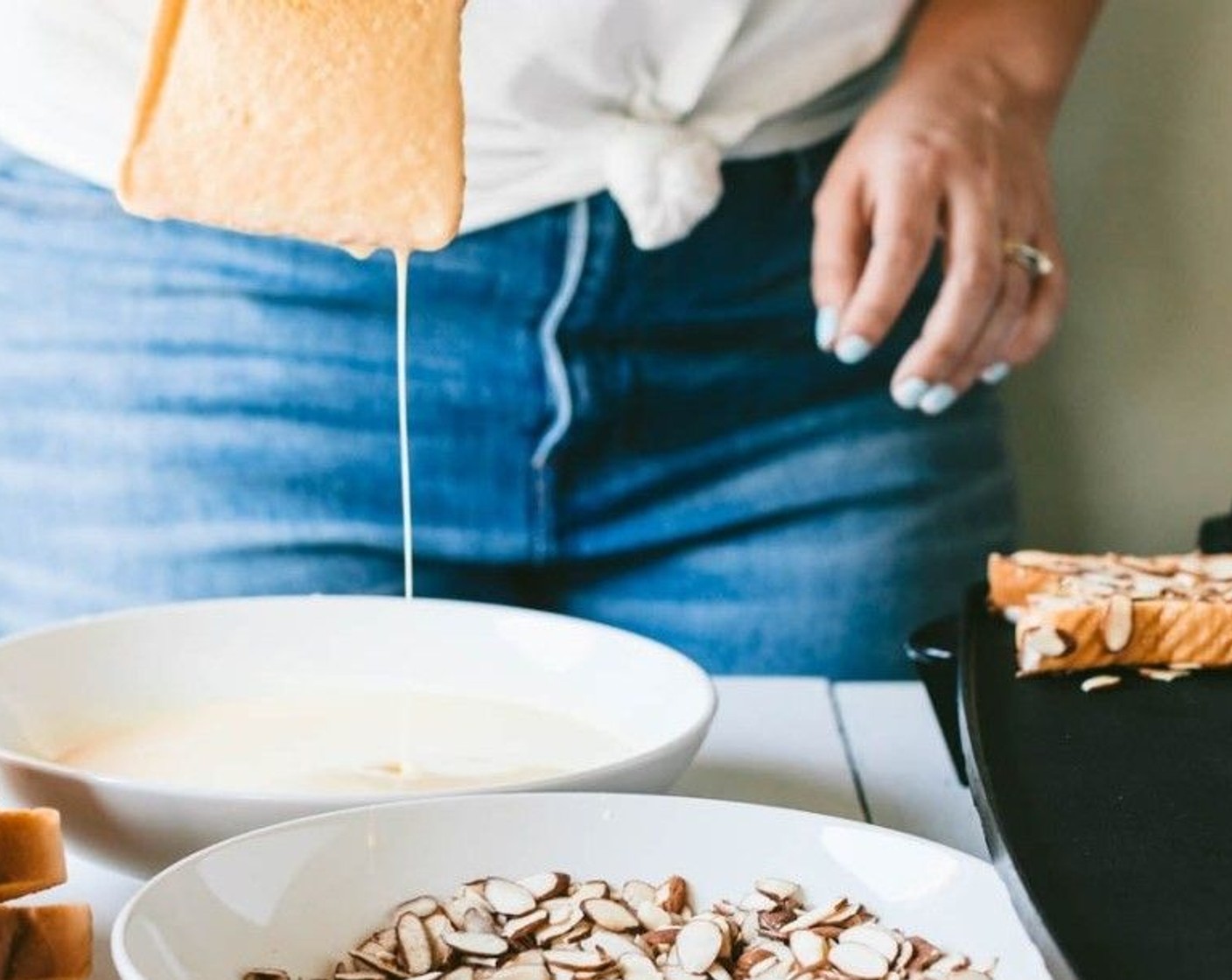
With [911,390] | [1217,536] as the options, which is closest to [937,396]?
[911,390]

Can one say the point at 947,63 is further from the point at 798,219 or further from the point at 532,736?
the point at 532,736

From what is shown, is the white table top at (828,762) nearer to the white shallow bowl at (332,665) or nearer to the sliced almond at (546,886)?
the white shallow bowl at (332,665)

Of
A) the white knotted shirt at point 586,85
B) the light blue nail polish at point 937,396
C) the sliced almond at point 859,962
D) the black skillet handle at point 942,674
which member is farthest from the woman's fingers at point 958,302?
the sliced almond at point 859,962

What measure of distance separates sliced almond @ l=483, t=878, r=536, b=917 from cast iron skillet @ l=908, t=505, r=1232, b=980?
135 mm

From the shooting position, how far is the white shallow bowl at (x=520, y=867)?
510mm

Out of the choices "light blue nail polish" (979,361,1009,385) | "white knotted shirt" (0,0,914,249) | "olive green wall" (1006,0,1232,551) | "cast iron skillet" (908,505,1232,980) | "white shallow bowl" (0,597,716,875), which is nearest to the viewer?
"cast iron skillet" (908,505,1232,980)

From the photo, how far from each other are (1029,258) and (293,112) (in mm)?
460

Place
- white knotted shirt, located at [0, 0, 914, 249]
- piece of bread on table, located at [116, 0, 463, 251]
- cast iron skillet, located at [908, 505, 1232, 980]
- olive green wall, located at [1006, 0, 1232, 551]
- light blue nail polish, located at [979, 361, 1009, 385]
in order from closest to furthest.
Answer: cast iron skillet, located at [908, 505, 1232, 980] → piece of bread on table, located at [116, 0, 463, 251] → white knotted shirt, located at [0, 0, 914, 249] → light blue nail polish, located at [979, 361, 1009, 385] → olive green wall, located at [1006, 0, 1232, 551]

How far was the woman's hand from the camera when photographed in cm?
90

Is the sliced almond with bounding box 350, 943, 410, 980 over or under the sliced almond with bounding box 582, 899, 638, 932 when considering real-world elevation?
under

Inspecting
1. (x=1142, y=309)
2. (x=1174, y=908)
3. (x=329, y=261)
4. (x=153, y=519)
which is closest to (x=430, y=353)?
(x=329, y=261)

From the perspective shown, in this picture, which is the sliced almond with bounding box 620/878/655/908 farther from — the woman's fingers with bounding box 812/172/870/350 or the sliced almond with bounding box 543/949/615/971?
the woman's fingers with bounding box 812/172/870/350

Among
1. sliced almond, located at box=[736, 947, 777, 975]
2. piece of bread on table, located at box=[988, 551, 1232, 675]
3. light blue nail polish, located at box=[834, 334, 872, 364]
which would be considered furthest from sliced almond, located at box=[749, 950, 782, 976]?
light blue nail polish, located at box=[834, 334, 872, 364]

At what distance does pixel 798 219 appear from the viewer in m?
1.08
